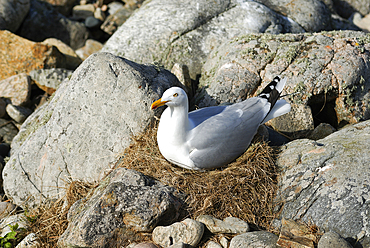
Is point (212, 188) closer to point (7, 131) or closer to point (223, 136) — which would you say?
point (223, 136)

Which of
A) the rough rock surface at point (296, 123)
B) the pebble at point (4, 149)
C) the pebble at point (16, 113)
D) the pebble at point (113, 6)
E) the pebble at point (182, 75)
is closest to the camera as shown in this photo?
the rough rock surface at point (296, 123)

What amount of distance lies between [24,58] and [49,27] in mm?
2757

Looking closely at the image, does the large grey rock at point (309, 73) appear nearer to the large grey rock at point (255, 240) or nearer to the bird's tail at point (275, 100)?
the bird's tail at point (275, 100)

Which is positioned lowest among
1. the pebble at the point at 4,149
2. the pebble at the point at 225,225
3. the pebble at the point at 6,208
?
the pebble at the point at 225,225

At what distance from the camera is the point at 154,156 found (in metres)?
4.11

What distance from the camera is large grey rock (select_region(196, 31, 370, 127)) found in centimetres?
502

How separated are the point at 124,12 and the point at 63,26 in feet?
6.24

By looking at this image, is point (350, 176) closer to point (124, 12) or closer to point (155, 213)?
point (155, 213)

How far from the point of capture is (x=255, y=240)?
3262 millimetres

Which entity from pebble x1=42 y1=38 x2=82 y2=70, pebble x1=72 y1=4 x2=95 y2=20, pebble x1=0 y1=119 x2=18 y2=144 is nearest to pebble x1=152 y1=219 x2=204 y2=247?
pebble x1=0 y1=119 x2=18 y2=144

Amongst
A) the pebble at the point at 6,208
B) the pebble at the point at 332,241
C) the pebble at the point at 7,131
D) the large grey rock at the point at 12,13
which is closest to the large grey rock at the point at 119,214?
the pebble at the point at 332,241

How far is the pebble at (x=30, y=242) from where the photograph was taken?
386cm

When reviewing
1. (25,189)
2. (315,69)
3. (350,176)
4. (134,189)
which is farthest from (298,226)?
(25,189)

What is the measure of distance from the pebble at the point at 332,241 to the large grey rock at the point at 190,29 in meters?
3.81
